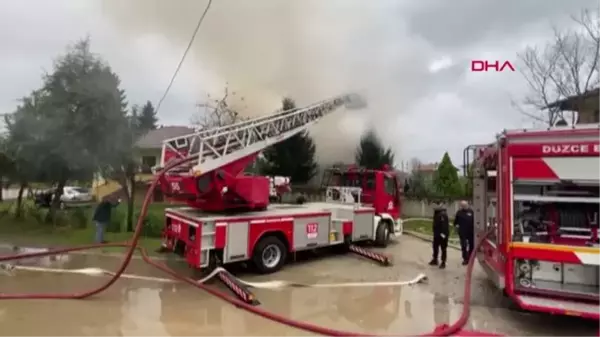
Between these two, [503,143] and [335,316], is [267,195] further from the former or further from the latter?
[503,143]

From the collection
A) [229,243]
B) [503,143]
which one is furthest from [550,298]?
[229,243]

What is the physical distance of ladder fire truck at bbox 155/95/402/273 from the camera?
8086 millimetres

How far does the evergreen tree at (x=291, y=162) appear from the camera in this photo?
2403cm

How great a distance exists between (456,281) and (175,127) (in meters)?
35.5

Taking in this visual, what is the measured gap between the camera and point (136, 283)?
316 inches

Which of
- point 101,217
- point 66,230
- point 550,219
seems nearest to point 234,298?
point 550,219

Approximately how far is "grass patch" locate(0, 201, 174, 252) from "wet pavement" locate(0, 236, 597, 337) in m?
3.91

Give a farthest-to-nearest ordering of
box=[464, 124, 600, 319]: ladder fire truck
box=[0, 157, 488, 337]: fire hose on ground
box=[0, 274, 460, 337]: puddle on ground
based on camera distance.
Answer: box=[0, 274, 460, 337]: puddle on ground, box=[464, 124, 600, 319]: ladder fire truck, box=[0, 157, 488, 337]: fire hose on ground

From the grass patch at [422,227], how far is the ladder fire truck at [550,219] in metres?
8.84

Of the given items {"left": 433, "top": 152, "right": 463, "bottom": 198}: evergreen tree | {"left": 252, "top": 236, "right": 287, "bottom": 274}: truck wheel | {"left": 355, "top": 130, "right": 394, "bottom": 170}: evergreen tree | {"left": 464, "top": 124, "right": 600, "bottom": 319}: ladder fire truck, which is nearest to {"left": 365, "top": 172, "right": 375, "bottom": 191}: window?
{"left": 355, "top": 130, "right": 394, "bottom": 170}: evergreen tree

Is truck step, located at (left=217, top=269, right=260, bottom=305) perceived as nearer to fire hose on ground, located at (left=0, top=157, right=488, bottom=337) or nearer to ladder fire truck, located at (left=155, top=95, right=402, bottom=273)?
fire hose on ground, located at (left=0, top=157, right=488, bottom=337)

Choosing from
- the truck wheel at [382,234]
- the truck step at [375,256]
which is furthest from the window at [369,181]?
the truck step at [375,256]

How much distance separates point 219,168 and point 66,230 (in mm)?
8894

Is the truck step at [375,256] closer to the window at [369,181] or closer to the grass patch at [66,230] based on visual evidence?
the window at [369,181]
